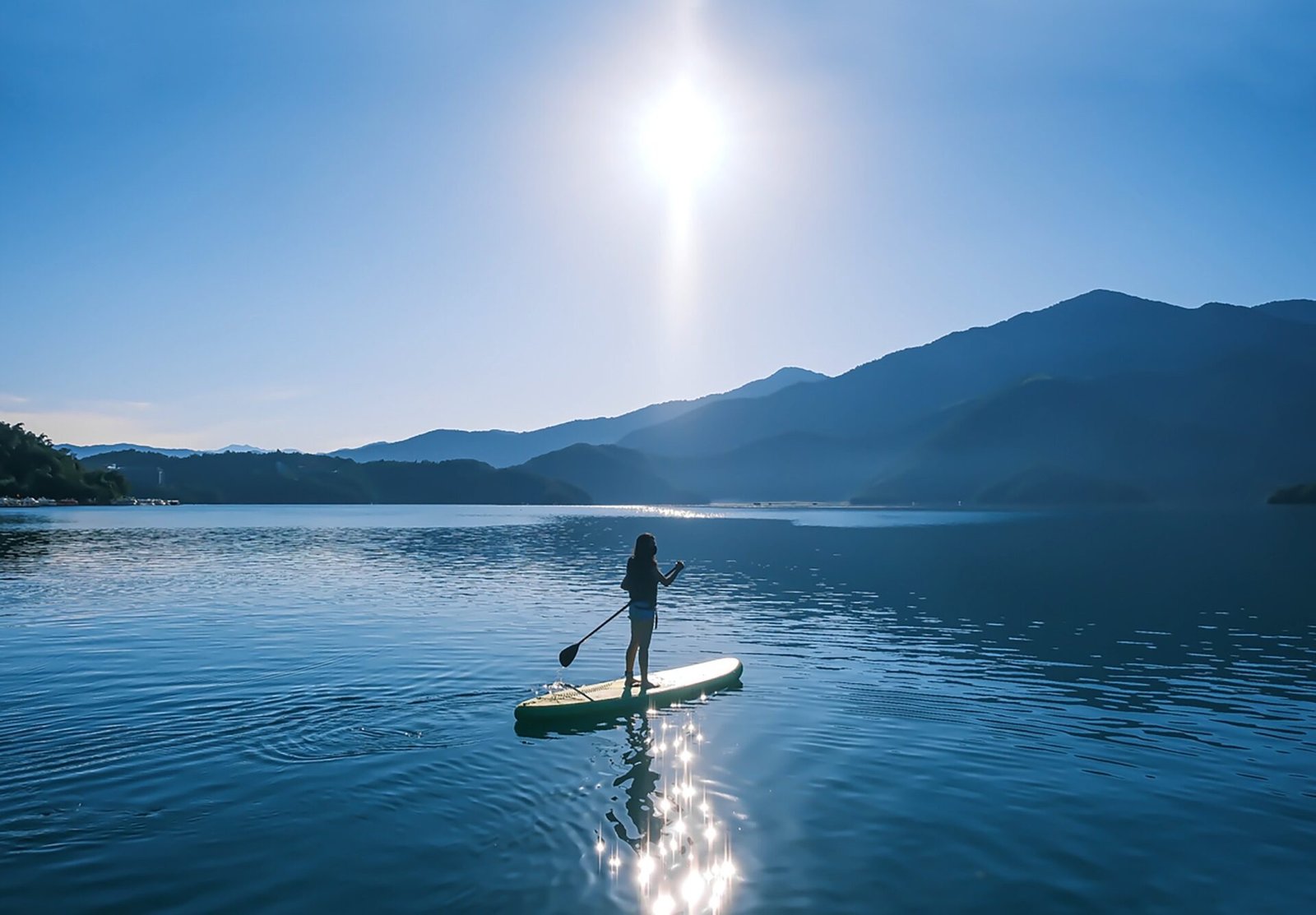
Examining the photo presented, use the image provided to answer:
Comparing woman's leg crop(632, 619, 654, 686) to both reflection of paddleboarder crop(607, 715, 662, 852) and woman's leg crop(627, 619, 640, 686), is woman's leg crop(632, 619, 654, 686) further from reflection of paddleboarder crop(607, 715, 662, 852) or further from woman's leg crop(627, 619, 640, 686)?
reflection of paddleboarder crop(607, 715, 662, 852)

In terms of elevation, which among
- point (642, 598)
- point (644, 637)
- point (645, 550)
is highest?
point (645, 550)

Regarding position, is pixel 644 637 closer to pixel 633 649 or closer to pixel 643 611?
pixel 633 649

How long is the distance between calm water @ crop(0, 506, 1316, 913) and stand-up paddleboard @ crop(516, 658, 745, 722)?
733 mm

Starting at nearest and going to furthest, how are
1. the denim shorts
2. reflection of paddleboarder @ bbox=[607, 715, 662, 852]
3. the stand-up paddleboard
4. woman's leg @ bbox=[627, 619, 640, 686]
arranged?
1. reflection of paddleboarder @ bbox=[607, 715, 662, 852]
2. the stand-up paddleboard
3. the denim shorts
4. woman's leg @ bbox=[627, 619, 640, 686]

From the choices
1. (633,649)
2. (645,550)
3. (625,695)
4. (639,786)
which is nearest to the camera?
(639,786)

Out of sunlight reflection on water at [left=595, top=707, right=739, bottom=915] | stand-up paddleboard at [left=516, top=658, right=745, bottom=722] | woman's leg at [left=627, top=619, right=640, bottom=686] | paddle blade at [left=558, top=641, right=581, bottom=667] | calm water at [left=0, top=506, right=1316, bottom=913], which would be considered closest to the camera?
sunlight reflection on water at [left=595, top=707, right=739, bottom=915]

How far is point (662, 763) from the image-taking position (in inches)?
641

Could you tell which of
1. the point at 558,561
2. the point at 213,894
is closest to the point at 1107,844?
the point at 213,894

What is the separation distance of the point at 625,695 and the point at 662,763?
14.6 ft

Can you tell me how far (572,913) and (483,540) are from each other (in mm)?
92553

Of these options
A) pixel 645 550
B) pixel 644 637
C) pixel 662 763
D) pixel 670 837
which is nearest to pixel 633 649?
pixel 644 637

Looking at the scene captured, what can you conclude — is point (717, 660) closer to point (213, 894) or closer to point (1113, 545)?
point (213, 894)

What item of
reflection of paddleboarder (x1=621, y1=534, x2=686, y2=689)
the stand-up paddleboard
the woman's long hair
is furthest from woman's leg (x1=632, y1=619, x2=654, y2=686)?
the woman's long hair

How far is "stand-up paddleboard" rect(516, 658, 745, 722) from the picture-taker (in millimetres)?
18984
